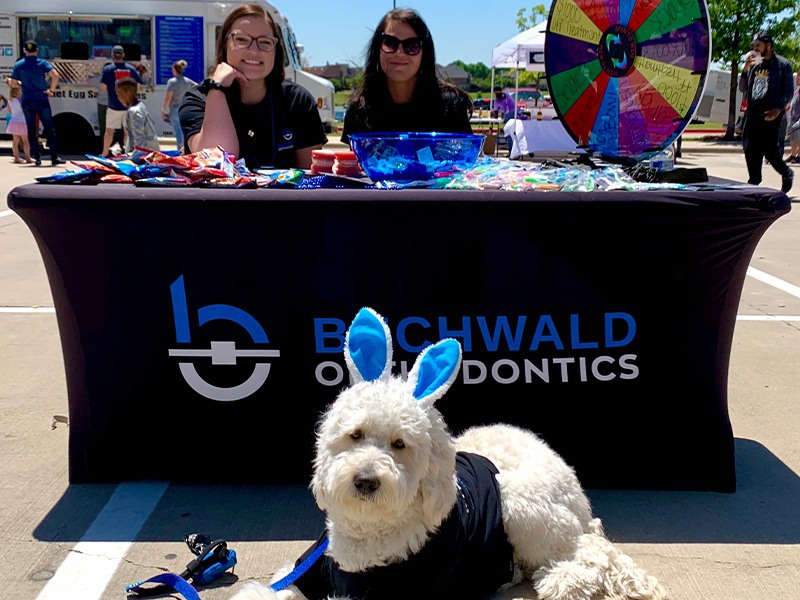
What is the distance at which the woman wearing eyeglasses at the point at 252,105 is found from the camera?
4.15 m

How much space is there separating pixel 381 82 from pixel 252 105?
755 mm

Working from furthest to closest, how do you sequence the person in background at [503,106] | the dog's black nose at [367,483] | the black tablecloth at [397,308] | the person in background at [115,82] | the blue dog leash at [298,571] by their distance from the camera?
1. the person in background at [503,106]
2. the person in background at [115,82]
3. the black tablecloth at [397,308]
4. the blue dog leash at [298,571]
5. the dog's black nose at [367,483]

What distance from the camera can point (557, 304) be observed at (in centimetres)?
346

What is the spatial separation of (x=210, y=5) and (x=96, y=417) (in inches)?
635

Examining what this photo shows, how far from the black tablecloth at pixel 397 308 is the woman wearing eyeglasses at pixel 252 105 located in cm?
102

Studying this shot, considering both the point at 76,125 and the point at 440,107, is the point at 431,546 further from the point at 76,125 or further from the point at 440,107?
the point at 76,125

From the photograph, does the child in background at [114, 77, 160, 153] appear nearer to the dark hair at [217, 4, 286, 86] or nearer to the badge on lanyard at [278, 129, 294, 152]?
the dark hair at [217, 4, 286, 86]

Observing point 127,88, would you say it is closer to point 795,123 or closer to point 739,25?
point 795,123

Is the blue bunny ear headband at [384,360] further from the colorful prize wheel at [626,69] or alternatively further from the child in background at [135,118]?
the child in background at [135,118]

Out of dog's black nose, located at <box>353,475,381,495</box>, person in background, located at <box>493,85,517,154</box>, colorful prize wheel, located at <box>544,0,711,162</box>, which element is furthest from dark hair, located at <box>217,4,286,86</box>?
person in background, located at <box>493,85,517,154</box>

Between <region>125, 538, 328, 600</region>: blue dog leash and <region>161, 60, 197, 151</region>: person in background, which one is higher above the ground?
<region>161, 60, 197, 151</region>: person in background

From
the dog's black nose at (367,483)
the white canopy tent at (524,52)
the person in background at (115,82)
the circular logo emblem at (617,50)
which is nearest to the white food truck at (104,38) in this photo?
the person in background at (115,82)

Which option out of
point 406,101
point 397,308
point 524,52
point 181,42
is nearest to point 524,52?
point 524,52

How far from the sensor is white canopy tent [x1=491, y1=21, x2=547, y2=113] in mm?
18938
